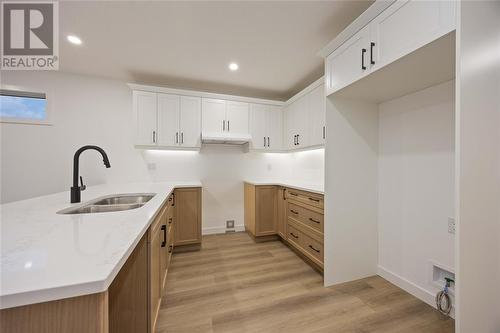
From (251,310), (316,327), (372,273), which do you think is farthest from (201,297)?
(372,273)

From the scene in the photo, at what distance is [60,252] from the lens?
631 mm

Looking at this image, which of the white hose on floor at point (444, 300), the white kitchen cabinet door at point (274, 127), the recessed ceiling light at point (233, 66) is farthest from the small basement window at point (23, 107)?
the white hose on floor at point (444, 300)

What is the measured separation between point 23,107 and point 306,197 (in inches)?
161

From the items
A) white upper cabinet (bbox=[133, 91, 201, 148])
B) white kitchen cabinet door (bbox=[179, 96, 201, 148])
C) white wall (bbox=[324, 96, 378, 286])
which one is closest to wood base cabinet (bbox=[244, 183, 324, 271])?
white wall (bbox=[324, 96, 378, 286])

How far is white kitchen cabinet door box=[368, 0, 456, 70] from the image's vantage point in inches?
42.3

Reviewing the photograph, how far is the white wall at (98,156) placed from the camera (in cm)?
270

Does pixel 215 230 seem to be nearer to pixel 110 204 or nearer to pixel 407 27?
pixel 110 204

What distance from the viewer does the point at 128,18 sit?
5.98 ft

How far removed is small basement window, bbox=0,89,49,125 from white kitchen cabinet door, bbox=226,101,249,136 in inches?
103

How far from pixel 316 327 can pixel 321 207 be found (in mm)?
1021

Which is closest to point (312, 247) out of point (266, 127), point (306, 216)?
point (306, 216)

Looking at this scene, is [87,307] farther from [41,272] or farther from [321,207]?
[321,207]

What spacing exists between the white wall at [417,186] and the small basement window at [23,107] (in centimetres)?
449

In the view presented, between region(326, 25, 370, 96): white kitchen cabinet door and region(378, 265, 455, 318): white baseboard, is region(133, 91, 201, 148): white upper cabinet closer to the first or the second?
region(326, 25, 370, 96): white kitchen cabinet door
